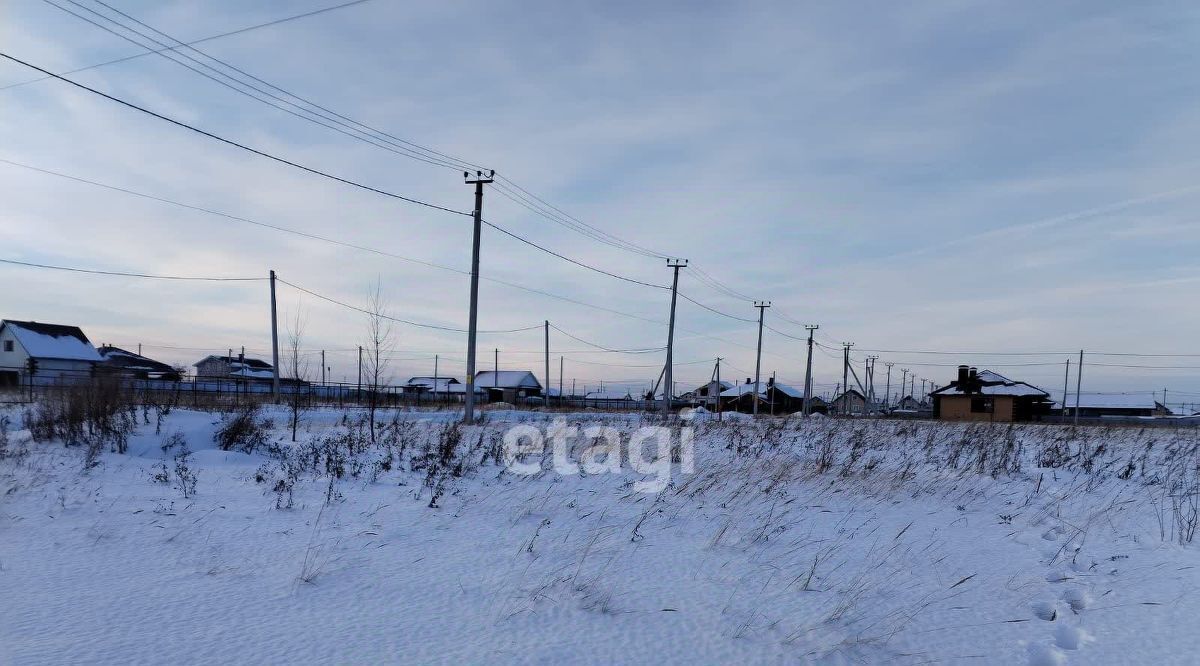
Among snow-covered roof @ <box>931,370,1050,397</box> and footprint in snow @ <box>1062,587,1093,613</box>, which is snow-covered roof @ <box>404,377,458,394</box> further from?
footprint in snow @ <box>1062,587,1093,613</box>

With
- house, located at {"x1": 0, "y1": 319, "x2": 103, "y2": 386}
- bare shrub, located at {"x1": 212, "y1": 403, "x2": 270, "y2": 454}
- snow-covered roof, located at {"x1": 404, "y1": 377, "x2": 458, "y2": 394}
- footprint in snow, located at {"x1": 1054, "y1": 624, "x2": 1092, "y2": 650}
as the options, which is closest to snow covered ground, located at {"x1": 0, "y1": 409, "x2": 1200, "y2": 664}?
footprint in snow, located at {"x1": 1054, "y1": 624, "x2": 1092, "y2": 650}

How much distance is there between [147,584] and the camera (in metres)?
4.00

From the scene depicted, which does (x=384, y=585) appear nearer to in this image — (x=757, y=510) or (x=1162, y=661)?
(x=757, y=510)

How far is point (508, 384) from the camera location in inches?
2879

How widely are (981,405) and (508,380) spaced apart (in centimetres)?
4688

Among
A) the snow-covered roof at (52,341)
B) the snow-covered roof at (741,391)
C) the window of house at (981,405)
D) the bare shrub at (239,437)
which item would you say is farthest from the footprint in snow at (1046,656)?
the snow-covered roof at (741,391)

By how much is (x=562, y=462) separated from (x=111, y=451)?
6434 mm

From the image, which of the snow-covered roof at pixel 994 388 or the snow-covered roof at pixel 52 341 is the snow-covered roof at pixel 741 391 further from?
the snow-covered roof at pixel 52 341

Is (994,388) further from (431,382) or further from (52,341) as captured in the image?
(52,341)

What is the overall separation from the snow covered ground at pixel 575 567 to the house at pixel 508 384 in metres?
64.4

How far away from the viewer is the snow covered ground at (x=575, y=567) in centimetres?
344

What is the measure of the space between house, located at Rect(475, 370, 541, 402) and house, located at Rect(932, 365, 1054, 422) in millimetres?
42092

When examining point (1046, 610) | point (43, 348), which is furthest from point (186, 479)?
point (43, 348)

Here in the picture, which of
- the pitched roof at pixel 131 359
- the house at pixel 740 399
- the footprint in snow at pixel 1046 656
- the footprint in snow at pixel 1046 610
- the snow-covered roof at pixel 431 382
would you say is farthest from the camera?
the snow-covered roof at pixel 431 382
